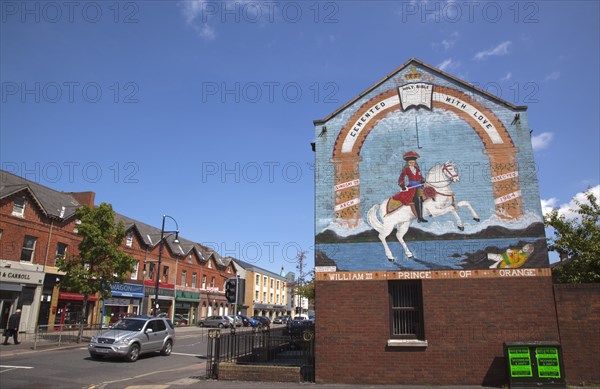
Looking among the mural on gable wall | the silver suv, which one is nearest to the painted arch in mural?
the mural on gable wall

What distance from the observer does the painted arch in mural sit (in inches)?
488

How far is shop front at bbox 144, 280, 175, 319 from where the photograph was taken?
42219mm

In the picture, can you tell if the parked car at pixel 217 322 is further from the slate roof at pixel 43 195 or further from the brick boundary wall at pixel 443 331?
the brick boundary wall at pixel 443 331

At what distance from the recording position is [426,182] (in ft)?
42.1

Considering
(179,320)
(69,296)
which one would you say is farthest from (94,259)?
(179,320)

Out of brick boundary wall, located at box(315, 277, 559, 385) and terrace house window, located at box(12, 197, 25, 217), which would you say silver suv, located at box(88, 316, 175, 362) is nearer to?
brick boundary wall, located at box(315, 277, 559, 385)

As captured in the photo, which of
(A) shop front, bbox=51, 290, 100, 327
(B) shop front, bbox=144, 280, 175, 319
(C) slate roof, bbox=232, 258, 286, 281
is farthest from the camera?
(C) slate roof, bbox=232, 258, 286, 281

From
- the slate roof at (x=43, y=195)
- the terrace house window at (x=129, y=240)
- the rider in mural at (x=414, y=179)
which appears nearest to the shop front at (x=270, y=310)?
the terrace house window at (x=129, y=240)

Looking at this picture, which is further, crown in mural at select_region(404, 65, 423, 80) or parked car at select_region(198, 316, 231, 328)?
parked car at select_region(198, 316, 231, 328)

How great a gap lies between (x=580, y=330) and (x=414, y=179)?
5946 mm

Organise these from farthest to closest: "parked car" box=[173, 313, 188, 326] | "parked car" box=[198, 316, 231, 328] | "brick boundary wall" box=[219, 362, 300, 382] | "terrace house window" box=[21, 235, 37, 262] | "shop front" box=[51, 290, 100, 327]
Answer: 1. "parked car" box=[173, 313, 188, 326]
2. "parked car" box=[198, 316, 231, 328]
3. "shop front" box=[51, 290, 100, 327]
4. "terrace house window" box=[21, 235, 37, 262]
5. "brick boundary wall" box=[219, 362, 300, 382]

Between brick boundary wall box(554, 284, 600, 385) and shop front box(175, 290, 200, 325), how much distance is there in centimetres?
4207

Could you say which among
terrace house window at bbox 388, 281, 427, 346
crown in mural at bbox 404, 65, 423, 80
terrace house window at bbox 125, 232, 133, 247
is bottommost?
terrace house window at bbox 388, 281, 427, 346

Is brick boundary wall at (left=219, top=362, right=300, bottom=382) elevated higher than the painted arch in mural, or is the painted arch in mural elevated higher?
→ the painted arch in mural
